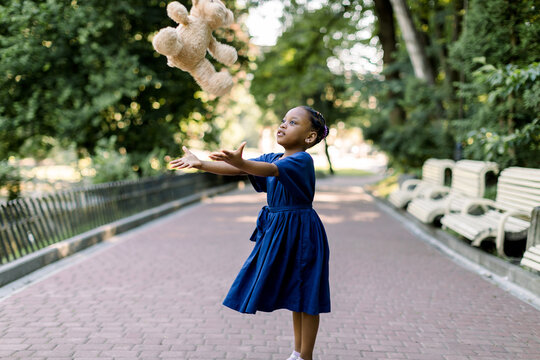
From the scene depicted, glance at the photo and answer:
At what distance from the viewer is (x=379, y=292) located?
5.56 m

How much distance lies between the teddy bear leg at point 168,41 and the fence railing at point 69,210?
452 cm

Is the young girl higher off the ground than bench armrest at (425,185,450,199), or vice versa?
the young girl

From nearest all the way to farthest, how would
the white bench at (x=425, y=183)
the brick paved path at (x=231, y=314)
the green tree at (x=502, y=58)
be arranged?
the brick paved path at (x=231, y=314) < the green tree at (x=502, y=58) < the white bench at (x=425, y=183)

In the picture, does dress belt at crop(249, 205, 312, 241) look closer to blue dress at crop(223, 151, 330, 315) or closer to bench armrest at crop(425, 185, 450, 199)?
blue dress at crop(223, 151, 330, 315)

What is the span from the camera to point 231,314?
471 centimetres

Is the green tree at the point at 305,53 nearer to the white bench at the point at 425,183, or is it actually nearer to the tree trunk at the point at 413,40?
the tree trunk at the point at 413,40

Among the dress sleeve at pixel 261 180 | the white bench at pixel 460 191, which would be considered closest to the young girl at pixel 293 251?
the dress sleeve at pixel 261 180

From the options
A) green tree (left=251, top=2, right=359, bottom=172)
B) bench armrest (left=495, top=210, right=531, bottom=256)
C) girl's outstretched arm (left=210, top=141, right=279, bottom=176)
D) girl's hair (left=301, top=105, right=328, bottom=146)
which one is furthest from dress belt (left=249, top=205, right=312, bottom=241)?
green tree (left=251, top=2, right=359, bottom=172)

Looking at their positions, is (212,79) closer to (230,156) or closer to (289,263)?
(230,156)

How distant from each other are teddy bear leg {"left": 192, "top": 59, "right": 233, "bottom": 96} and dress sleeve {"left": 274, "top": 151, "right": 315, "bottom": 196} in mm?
538

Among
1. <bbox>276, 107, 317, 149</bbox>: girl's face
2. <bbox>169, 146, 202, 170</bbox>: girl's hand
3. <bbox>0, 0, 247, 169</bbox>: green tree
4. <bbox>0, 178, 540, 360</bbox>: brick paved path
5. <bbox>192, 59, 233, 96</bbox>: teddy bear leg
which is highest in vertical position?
<bbox>0, 0, 247, 169</bbox>: green tree

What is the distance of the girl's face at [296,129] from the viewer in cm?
304

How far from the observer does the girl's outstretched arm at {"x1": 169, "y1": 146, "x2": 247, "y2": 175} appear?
2631mm

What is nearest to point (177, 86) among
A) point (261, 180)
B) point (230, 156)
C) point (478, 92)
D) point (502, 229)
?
point (478, 92)
